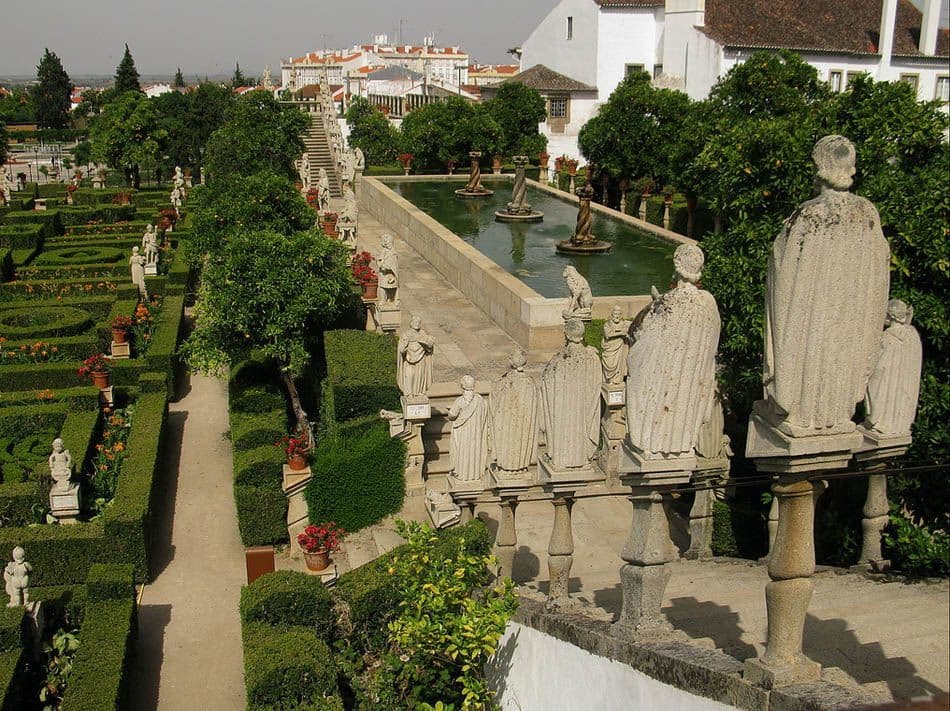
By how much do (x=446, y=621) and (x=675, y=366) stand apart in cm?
348

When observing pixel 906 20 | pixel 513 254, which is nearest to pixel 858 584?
pixel 513 254

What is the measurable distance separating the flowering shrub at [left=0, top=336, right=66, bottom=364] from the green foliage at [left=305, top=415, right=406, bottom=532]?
8.51 m

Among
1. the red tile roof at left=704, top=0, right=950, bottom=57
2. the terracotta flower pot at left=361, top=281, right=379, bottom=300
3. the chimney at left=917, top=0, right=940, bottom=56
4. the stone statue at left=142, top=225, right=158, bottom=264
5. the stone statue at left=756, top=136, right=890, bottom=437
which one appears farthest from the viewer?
the red tile roof at left=704, top=0, right=950, bottom=57

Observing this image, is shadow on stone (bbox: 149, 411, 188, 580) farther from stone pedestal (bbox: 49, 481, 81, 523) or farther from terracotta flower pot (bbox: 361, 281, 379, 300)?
terracotta flower pot (bbox: 361, 281, 379, 300)

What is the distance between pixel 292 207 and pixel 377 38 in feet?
414

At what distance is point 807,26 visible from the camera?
39812 mm

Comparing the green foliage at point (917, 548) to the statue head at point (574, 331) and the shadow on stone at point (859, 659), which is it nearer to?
the shadow on stone at point (859, 659)

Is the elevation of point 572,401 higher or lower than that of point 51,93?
lower

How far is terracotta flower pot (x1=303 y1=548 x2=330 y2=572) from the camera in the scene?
12164mm

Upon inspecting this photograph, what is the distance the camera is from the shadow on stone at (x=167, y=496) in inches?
530

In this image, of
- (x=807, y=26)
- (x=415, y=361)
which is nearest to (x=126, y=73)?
(x=807, y=26)

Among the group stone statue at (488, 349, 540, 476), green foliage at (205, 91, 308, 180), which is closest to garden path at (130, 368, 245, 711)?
stone statue at (488, 349, 540, 476)

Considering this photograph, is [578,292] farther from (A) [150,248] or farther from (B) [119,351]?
(A) [150,248]

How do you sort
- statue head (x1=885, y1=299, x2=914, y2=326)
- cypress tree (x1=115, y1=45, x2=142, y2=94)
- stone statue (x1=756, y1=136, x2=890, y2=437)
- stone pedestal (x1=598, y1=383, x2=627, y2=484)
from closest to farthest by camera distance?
stone statue (x1=756, y1=136, x2=890, y2=437) < statue head (x1=885, y1=299, x2=914, y2=326) < stone pedestal (x1=598, y1=383, x2=627, y2=484) < cypress tree (x1=115, y1=45, x2=142, y2=94)
